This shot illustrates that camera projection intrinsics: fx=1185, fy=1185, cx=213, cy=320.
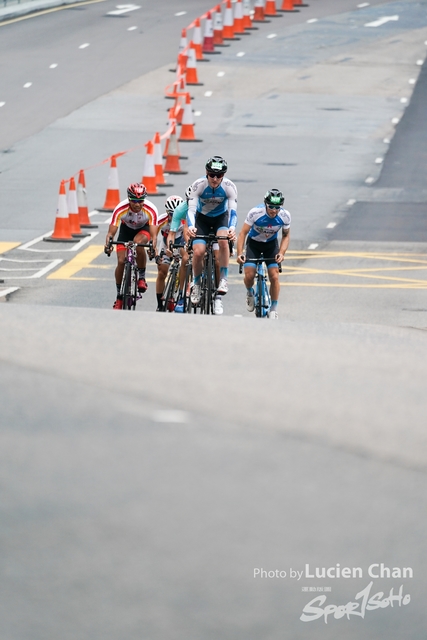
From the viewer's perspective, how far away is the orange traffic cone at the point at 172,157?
27.9 metres

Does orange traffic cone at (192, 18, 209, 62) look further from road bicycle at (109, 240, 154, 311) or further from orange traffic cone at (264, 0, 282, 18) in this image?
road bicycle at (109, 240, 154, 311)

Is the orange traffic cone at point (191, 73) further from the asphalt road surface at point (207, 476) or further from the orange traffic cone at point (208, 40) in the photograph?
the asphalt road surface at point (207, 476)

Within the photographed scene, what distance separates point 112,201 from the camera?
2406cm

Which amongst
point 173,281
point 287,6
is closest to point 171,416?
point 173,281

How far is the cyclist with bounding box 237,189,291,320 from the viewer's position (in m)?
13.9

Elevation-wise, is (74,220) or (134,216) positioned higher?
(134,216)

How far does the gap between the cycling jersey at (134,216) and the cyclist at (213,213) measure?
1155 mm

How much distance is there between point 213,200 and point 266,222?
104 centimetres

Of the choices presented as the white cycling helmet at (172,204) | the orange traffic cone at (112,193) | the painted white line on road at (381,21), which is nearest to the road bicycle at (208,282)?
the white cycling helmet at (172,204)

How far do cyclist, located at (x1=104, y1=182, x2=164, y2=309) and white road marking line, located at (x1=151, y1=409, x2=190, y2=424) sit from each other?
10843 mm

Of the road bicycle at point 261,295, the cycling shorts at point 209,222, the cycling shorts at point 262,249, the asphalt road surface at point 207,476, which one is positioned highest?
the asphalt road surface at point 207,476

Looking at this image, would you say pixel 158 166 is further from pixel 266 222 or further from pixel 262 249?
pixel 266 222

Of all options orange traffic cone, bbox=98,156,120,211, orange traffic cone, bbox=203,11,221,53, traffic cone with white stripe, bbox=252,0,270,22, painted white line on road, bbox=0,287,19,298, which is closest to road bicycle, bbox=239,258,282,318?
painted white line on road, bbox=0,287,19,298

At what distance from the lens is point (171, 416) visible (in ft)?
11.6
